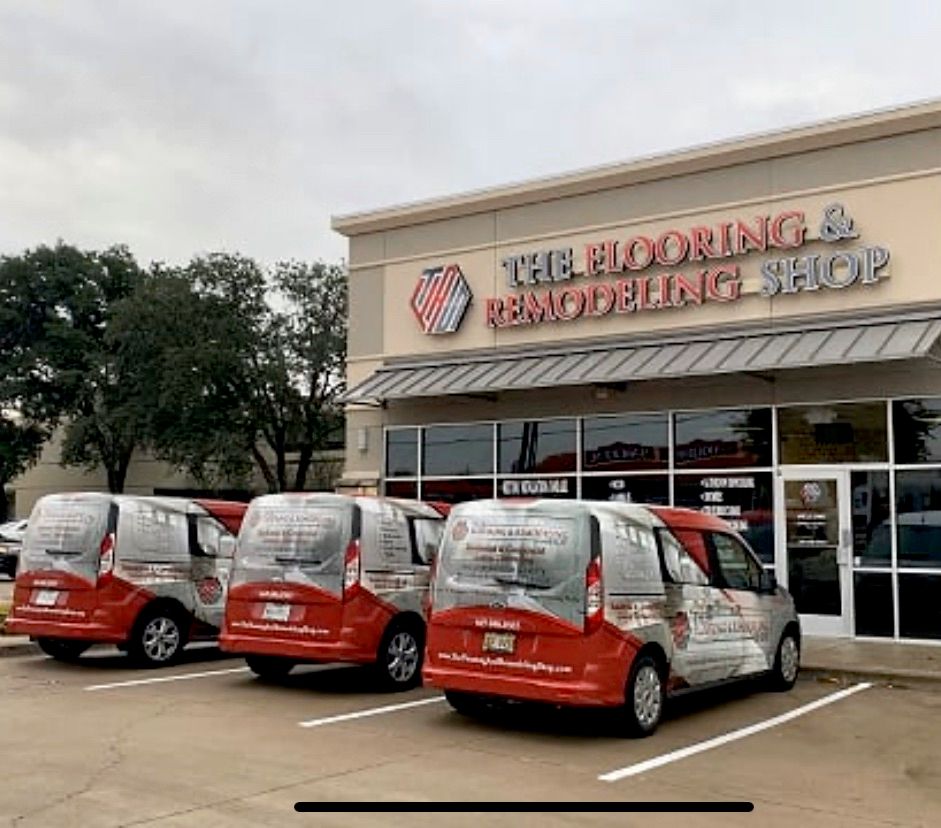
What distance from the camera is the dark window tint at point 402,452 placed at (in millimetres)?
19300

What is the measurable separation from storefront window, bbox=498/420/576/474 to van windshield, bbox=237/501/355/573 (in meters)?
7.13

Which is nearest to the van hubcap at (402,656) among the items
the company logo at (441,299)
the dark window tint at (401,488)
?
the dark window tint at (401,488)

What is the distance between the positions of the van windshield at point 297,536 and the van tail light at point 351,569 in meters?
0.05

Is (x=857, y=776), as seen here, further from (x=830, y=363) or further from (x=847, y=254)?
(x=847, y=254)

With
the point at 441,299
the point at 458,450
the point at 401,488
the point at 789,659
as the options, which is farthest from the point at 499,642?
the point at 441,299

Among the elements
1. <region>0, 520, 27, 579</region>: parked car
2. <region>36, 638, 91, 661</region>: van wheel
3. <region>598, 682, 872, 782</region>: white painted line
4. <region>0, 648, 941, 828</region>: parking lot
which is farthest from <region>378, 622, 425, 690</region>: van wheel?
<region>0, 520, 27, 579</region>: parked car

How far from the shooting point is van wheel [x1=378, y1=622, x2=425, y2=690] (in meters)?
10.9

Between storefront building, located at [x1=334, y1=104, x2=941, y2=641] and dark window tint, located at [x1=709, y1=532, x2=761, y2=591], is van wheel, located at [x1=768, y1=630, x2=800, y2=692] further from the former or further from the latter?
storefront building, located at [x1=334, y1=104, x2=941, y2=641]

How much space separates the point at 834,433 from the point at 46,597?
32.7ft

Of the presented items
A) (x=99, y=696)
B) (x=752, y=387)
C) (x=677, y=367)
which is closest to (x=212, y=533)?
(x=99, y=696)

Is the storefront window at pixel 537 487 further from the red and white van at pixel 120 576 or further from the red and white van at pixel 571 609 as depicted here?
the red and white van at pixel 571 609

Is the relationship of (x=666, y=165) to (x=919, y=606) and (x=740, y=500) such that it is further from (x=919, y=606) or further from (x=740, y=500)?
(x=919, y=606)

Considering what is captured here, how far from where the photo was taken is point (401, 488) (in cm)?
1933

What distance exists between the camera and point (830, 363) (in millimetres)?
14109
